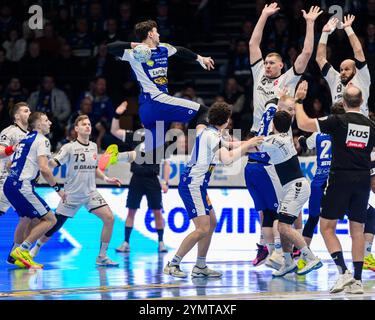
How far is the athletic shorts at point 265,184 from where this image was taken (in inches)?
500

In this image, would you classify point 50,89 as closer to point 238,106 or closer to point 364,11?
point 238,106

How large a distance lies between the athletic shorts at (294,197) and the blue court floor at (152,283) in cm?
89

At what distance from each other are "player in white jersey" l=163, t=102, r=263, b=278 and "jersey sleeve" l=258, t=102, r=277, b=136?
73 cm

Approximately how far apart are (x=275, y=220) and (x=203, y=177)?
4.91 feet

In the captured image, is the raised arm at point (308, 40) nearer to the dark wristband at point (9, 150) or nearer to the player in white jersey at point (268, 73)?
the player in white jersey at point (268, 73)

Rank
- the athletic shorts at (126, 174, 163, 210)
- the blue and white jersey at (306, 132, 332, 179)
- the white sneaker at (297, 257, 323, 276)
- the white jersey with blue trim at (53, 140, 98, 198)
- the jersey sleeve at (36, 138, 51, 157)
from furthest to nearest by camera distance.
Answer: the athletic shorts at (126, 174, 163, 210) → the white jersey with blue trim at (53, 140, 98, 198) → the jersey sleeve at (36, 138, 51, 157) → the blue and white jersey at (306, 132, 332, 179) → the white sneaker at (297, 257, 323, 276)

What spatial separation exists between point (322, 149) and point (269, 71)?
1318mm

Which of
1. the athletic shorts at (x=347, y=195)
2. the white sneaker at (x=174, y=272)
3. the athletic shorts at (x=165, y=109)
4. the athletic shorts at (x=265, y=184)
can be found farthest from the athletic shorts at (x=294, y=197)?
the athletic shorts at (x=165, y=109)

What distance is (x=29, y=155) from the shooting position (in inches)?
528

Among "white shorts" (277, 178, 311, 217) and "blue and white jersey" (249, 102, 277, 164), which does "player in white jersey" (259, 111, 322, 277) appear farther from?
"blue and white jersey" (249, 102, 277, 164)

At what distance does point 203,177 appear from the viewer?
1207 centimetres

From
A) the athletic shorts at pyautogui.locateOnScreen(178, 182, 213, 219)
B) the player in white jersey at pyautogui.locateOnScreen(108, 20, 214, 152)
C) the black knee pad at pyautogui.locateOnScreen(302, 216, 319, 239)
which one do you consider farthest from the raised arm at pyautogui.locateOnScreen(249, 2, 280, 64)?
the black knee pad at pyautogui.locateOnScreen(302, 216, 319, 239)

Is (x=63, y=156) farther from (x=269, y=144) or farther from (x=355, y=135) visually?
(x=355, y=135)

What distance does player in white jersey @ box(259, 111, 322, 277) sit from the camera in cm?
1188
